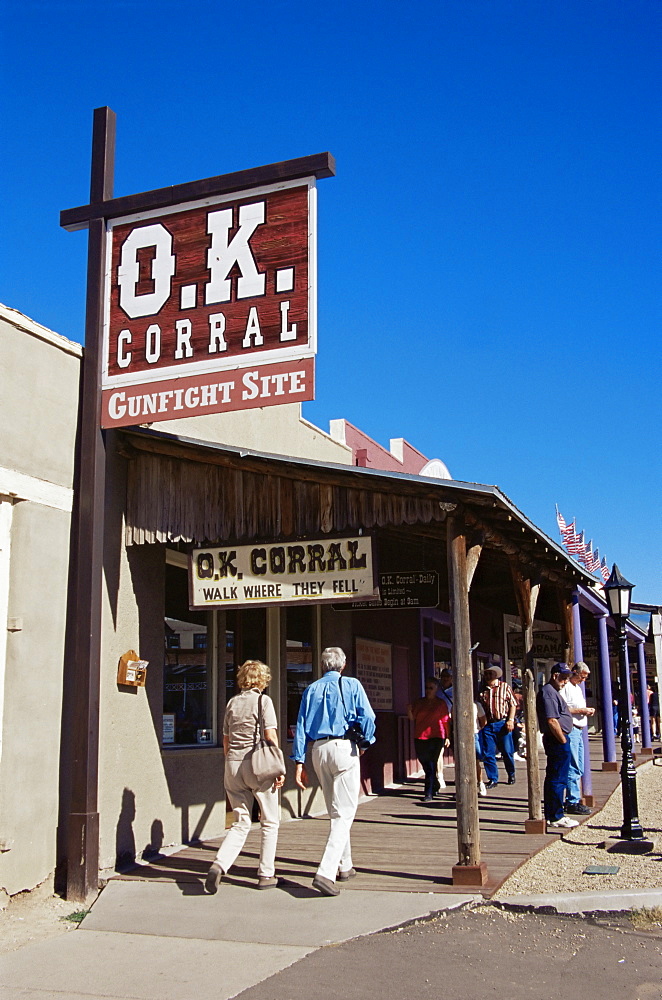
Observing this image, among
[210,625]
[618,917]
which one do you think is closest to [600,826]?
[618,917]

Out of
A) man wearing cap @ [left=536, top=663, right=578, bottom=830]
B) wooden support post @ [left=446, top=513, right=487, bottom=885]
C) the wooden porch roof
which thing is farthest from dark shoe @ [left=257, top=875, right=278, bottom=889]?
man wearing cap @ [left=536, top=663, right=578, bottom=830]

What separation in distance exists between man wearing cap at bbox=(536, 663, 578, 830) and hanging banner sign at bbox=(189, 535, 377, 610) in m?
3.12

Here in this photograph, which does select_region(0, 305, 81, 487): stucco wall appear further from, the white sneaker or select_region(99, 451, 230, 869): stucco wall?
the white sneaker

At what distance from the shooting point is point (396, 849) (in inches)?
341

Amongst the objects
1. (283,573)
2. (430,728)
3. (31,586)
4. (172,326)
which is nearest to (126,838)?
(31,586)

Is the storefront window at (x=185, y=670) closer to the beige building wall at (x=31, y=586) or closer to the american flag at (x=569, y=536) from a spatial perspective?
the beige building wall at (x=31, y=586)

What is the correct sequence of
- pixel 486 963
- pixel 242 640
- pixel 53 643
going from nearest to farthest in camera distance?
pixel 486 963 → pixel 53 643 → pixel 242 640

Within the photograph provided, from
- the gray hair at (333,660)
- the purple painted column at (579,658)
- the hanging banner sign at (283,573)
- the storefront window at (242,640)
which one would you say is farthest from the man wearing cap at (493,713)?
the gray hair at (333,660)

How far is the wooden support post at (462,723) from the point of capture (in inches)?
278

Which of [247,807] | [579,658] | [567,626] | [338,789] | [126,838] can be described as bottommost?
[126,838]

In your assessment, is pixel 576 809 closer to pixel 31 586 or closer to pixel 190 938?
pixel 190 938

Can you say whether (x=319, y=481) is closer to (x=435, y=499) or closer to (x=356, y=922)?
(x=435, y=499)

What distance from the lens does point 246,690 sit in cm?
747

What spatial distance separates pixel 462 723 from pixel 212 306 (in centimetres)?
381
